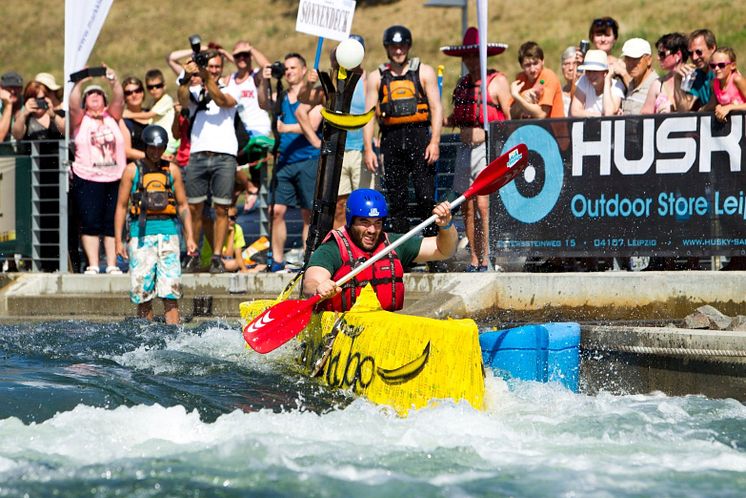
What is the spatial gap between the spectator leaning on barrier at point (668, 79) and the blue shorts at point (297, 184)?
3433mm

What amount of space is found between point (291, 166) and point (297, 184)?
203mm

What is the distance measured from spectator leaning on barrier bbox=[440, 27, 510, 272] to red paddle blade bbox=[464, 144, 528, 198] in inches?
107

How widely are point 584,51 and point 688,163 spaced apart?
2.23m

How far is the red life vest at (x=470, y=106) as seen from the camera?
11.8m

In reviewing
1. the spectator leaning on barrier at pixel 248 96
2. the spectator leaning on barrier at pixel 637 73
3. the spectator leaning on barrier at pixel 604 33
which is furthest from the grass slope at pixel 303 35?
the spectator leaning on barrier at pixel 637 73

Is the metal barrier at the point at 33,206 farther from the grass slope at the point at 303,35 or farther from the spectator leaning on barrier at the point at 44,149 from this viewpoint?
the grass slope at the point at 303,35

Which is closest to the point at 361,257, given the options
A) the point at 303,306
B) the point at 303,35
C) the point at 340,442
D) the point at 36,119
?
the point at 303,306

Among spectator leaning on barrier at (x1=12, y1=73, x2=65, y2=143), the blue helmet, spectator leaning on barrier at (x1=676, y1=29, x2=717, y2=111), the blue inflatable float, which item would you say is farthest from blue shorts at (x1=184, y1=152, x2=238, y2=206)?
the blue inflatable float

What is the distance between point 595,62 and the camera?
37.9ft

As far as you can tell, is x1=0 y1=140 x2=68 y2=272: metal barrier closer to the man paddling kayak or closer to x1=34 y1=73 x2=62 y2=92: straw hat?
x1=34 y1=73 x2=62 y2=92: straw hat

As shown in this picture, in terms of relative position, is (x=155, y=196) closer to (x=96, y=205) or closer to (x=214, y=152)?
(x=214, y=152)

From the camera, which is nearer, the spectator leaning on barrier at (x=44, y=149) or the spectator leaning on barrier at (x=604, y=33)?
the spectator leaning on barrier at (x=604, y=33)

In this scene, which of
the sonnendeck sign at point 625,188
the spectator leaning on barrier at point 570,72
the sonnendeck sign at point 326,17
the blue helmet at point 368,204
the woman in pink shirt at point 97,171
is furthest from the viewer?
the woman in pink shirt at point 97,171

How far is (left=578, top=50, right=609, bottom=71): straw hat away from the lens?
11562mm
